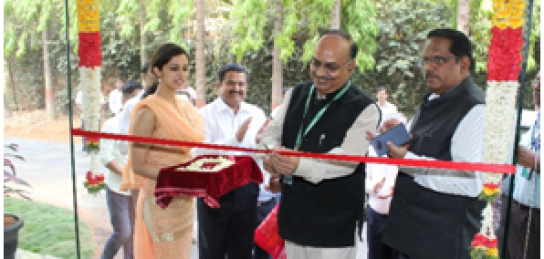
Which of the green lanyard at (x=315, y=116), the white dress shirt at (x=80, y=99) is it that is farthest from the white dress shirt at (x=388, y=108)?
the white dress shirt at (x=80, y=99)

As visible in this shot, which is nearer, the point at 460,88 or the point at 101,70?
the point at 460,88

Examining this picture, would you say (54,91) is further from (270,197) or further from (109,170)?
(270,197)

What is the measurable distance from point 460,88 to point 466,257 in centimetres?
77

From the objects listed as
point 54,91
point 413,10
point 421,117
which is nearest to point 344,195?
point 421,117

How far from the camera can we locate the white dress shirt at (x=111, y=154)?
9.99ft

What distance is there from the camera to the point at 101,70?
2941mm

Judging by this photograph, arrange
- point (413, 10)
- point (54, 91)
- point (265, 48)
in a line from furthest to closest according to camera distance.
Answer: point (54, 91) → point (265, 48) → point (413, 10)

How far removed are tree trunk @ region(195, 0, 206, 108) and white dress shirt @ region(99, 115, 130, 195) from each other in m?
0.65

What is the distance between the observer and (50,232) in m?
4.03

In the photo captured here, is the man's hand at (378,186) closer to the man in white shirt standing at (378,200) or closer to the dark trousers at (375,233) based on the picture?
the man in white shirt standing at (378,200)

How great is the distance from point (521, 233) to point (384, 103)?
1.14m

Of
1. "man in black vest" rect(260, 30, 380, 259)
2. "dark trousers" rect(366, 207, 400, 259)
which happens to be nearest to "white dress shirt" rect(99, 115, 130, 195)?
"man in black vest" rect(260, 30, 380, 259)

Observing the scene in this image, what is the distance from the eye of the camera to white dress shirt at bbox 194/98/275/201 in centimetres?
281

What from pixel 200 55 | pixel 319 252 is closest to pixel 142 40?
pixel 200 55
